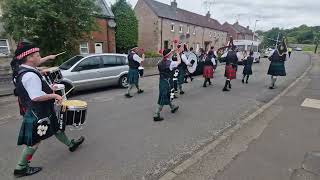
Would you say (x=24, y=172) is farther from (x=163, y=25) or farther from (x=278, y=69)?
(x=163, y=25)

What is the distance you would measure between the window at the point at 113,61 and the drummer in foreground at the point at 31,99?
691 cm

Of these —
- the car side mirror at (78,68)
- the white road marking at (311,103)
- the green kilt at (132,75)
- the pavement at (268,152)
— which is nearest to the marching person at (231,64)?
the white road marking at (311,103)

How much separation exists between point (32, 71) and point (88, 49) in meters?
16.9

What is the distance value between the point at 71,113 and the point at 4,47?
13.5m

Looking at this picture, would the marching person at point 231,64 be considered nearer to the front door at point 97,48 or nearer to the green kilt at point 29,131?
the green kilt at point 29,131

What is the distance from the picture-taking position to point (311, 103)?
8383 mm

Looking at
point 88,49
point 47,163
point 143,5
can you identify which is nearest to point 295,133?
point 47,163

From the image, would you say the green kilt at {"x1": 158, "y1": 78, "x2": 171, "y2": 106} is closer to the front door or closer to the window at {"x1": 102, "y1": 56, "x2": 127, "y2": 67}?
the window at {"x1": 102, "y1": 56, "x2": 127, "y2": 67}

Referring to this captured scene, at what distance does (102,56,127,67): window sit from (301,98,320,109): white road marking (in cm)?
734

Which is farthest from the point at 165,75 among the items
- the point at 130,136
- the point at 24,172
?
the point at 24,172

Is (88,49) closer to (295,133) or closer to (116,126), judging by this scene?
(116,126)

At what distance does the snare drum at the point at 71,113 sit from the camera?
4.15 m

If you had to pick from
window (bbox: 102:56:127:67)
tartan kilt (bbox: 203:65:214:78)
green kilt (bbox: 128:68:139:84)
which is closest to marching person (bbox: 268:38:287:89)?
tartan kilt (bbox: 203:65:214:78)

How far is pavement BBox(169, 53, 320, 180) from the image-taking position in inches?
151
